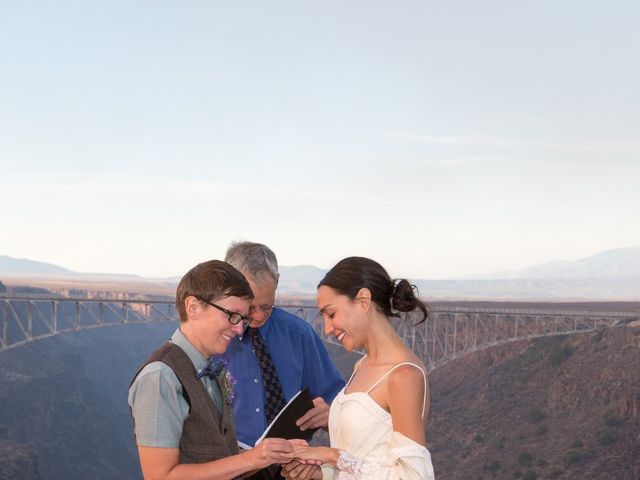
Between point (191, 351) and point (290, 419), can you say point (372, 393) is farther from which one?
point (191, 351)

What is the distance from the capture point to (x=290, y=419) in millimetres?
4781

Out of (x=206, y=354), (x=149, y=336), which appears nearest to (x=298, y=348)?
(x=206, y=354)

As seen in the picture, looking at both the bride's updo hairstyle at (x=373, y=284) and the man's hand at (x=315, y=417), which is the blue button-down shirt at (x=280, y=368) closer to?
the man's hand at (x=315, y=417)

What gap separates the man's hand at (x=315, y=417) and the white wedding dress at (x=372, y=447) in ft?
1.49

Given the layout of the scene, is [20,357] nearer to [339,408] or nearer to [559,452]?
[559,452]

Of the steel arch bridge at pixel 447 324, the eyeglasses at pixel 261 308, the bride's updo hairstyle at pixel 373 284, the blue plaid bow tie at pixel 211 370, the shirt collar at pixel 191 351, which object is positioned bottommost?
the steel arch bridge at pixel 447 324

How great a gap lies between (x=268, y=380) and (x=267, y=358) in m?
0.17

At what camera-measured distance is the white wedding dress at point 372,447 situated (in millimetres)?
4023

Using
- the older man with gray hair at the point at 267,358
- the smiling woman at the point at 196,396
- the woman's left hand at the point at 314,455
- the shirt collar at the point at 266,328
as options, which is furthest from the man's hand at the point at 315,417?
the shirt collar at the point at 266,328

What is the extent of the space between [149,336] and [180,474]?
659 feet

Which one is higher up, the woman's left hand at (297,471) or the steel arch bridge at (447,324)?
the woman's left hand at (297,471)

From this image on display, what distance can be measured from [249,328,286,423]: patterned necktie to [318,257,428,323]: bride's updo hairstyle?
135cm

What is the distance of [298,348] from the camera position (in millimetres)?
5902

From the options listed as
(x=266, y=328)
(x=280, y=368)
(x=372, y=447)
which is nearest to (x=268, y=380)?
(x=280, y=368)
